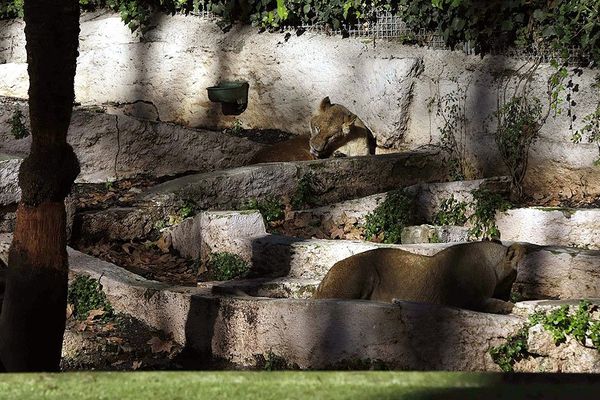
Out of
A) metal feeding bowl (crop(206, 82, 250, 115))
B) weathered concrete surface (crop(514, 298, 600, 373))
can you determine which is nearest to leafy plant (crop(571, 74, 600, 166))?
weathered concrete surface (crop(514, 298, 600, 373))

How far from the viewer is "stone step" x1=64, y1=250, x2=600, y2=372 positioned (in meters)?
7.23

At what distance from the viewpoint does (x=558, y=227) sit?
9922mm

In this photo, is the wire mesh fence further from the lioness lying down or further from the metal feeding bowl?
the lioness lying down

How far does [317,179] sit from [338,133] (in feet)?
3.87

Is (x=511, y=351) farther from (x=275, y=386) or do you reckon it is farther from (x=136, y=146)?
(x=136, y=146)

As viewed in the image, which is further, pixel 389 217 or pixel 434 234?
pixel 389 217

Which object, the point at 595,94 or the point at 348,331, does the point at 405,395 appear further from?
the point at 595,94

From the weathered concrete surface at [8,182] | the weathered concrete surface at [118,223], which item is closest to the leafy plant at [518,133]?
the weathered concrete surface at [118,223]

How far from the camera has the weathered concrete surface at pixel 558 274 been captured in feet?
28.3

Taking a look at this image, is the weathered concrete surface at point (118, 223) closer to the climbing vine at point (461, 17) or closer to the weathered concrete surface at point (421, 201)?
the weathered concrete surface at point (421, 201)

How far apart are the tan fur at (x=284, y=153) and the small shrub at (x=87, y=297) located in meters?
4.01

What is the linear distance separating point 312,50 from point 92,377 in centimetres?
1097

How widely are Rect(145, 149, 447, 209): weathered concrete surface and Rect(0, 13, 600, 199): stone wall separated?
70 centimetres

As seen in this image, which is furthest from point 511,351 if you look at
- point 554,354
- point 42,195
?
point 42,195
